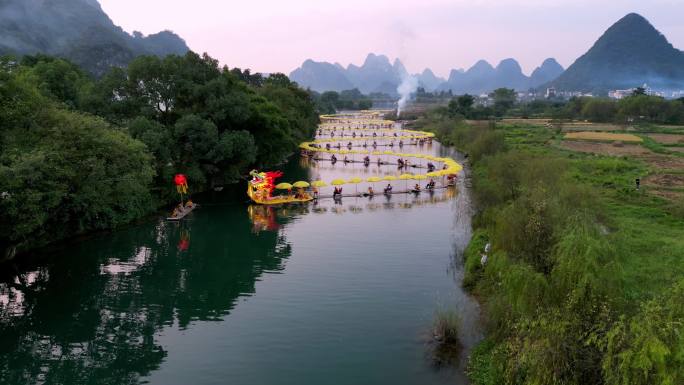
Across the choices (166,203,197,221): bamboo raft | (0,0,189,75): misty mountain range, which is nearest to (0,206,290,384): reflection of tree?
(166,203,197,221): bamboo raft

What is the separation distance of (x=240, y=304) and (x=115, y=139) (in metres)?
10.7

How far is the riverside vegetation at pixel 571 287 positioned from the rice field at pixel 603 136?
41.8 m

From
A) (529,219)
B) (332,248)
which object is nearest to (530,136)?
(332,248)

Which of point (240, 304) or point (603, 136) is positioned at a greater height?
point (603, 136)

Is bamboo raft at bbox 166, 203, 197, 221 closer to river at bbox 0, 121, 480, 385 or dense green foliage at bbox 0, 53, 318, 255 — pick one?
river at bbox 0, 121, 480, 385

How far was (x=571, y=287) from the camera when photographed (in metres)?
11.4

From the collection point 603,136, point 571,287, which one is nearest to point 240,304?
point 571,287

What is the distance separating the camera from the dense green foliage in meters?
19.6

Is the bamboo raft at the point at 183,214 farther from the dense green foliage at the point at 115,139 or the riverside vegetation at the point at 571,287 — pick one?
the riverside vegetation at the point at 571,287

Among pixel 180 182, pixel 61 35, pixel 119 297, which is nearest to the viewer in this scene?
pixel 119 297

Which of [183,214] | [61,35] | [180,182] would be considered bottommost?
[183,214]

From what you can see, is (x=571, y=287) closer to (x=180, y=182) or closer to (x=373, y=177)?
(x=180, y=182)

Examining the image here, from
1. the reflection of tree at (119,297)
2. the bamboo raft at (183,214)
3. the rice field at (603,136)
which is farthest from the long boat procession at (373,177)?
the rice field at (603,136)

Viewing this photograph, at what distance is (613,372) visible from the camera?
28.3ft
